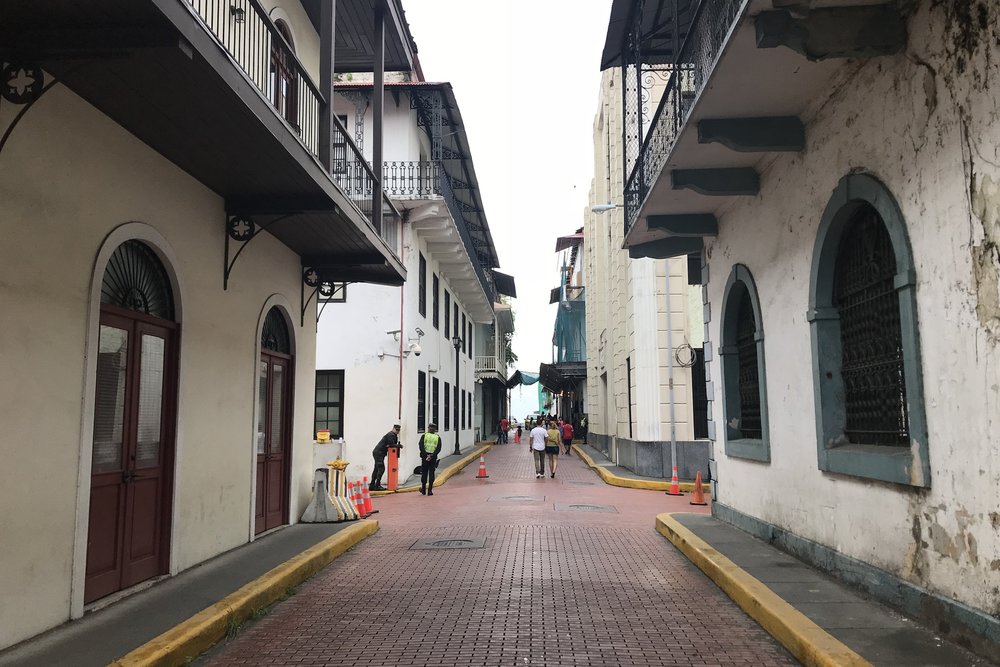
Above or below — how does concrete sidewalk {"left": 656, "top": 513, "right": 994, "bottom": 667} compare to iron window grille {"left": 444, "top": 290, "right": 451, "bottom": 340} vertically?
below

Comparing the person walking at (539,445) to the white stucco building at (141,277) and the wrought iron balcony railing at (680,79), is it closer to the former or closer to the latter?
the wrought iron balcony railing at (680,79)

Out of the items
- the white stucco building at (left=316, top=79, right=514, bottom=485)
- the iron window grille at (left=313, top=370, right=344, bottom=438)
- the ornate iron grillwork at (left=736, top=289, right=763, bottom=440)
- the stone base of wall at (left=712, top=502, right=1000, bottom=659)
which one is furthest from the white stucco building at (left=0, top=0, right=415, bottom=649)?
the iron window grille at (left=313, top=370, right=344, bottom=438)

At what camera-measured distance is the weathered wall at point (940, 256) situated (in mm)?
4770

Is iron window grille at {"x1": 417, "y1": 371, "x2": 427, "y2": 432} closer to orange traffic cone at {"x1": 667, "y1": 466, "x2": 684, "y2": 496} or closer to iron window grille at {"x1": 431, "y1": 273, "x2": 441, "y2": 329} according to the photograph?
iron window grille at {"x1": 431, "y1": 273, "x2": 441, "y2": 329}

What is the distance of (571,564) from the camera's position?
8.84m

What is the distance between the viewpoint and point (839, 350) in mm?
7438

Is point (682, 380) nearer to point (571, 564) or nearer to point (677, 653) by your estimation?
point (571, 564)

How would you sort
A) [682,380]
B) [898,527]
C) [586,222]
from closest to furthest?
1. [898,527]
2. [682,380]
3. [586,222]

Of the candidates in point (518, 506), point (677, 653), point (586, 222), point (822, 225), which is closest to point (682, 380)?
point (518, 506)

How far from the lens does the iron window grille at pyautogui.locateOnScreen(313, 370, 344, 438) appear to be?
1948 centimetres

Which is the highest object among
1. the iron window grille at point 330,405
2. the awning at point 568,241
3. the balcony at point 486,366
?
the awning at point 568,241

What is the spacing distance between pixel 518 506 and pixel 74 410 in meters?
10.1

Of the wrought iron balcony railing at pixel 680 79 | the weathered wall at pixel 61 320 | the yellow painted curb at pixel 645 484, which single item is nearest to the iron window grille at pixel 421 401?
the yellow painted curb at pixel 645 484

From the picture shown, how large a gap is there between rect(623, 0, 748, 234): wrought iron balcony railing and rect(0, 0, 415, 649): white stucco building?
385cm
